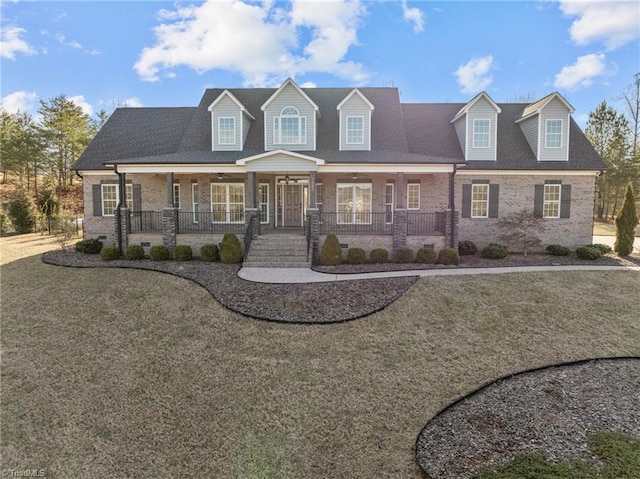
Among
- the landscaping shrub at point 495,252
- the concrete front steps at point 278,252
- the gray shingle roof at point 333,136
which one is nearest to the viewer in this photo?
the concrete front steps at point 278,252

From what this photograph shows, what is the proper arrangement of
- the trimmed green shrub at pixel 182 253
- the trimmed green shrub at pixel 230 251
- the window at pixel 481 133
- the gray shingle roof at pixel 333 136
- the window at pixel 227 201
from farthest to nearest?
the window at pixel 481 133 → the window at pixel 227 201 → the gray shingle roof at pixel 333 136 → the trimmed green shrub at pixel 182 253 → the trimmed green shrub at pixel 230 251

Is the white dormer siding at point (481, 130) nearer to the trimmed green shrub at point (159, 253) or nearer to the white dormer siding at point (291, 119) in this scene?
the white dormer siding at point (291, 119)

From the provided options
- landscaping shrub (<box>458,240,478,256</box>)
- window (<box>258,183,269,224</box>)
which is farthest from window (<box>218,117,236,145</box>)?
landscaping shrub (<box>458,240,478,256</box>)

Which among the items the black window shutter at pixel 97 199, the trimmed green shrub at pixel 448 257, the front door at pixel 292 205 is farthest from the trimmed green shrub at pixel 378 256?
the black window shutter at pixel 97 199

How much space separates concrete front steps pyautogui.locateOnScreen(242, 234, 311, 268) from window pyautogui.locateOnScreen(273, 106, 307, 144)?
513 cm

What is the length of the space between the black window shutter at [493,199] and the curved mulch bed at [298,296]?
26.6ft

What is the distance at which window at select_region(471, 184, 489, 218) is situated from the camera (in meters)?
16.9

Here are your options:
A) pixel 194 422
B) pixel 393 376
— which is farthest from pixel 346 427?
pixel 194 422

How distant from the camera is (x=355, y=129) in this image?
55.7ft

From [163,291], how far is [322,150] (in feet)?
32.8

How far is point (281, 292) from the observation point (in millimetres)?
9617

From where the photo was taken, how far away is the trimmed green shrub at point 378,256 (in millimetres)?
13664

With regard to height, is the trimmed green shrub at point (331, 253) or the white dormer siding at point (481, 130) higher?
the white dormer siding at point (481, 130)

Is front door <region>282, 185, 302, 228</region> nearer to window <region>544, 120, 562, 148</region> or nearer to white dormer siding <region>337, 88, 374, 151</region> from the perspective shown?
white dormer siding <region>337, 88, 374, 151</region>
